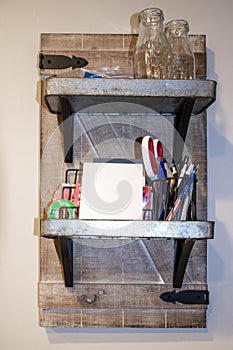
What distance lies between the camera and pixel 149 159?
1.29 meters

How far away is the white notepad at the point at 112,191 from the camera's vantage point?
1.28 m

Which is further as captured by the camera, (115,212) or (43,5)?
(43,5)

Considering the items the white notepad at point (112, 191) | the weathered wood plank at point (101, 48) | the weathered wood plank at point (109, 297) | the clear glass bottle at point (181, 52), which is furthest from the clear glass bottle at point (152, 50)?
the weathered wood plank at point (109, 297)

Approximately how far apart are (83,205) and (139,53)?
1.42 feet

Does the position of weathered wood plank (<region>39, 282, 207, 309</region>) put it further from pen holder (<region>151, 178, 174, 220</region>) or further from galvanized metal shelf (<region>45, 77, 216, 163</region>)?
galvanized metal shelf (<region>45, 77, 216, 163</region>)

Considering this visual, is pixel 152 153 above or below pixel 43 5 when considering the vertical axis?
below

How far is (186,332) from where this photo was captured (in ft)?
4.75

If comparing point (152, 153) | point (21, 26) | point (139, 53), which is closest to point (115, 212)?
point (152, 153)

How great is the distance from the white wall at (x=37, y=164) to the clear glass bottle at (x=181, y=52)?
17cm

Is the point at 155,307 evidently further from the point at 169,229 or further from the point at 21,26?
the point at 21,26

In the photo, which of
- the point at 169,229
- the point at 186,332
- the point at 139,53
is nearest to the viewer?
the point at 169,229

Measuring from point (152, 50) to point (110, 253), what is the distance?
22.8 inches

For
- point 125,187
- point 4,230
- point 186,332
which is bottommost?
point 186,332

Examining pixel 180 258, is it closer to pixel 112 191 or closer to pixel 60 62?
pixel 112 191
